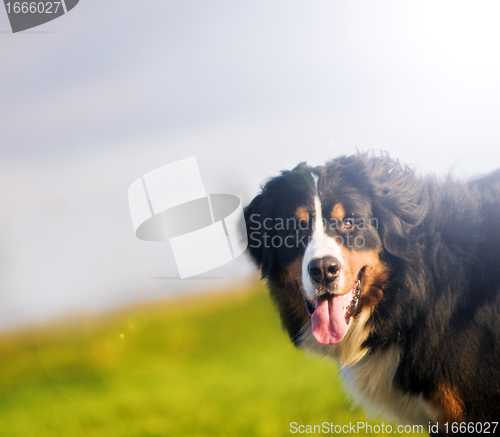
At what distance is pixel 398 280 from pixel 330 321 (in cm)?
60

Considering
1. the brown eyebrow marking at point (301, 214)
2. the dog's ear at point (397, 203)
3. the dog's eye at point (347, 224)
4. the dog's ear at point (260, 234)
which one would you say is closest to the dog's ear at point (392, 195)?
the dog's ear at point (397, 203)

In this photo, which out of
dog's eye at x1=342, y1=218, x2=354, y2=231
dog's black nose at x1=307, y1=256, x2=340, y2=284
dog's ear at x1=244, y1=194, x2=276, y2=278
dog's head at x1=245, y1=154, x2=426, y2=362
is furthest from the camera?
dog's ear at x1=244, y1=194, x2=276, y2=278

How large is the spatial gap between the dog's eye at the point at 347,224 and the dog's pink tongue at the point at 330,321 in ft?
1.68

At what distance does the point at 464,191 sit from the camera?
10.1 ft

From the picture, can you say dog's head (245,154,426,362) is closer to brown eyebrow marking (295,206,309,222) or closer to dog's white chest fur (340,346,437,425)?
brown eyebrow marking (295,206,309,222)

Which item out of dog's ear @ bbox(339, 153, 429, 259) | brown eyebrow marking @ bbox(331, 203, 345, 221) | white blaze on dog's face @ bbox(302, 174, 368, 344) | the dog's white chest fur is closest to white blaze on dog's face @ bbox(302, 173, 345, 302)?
white blaze on dog's face @ bbox(302, 174, 368, 344)

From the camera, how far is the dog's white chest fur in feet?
9.62

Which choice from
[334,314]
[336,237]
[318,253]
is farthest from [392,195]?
[334,314]

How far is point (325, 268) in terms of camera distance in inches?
108

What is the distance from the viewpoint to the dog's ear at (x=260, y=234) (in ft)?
11.1

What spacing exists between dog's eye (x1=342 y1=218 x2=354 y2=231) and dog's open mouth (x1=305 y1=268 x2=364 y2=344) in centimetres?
33

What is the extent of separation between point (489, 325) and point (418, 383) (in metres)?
0.64

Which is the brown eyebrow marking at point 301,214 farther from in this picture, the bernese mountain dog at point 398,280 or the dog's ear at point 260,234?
the dog's ear at point 260,234

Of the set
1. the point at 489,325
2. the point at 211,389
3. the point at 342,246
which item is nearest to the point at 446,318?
the point at 489,325
